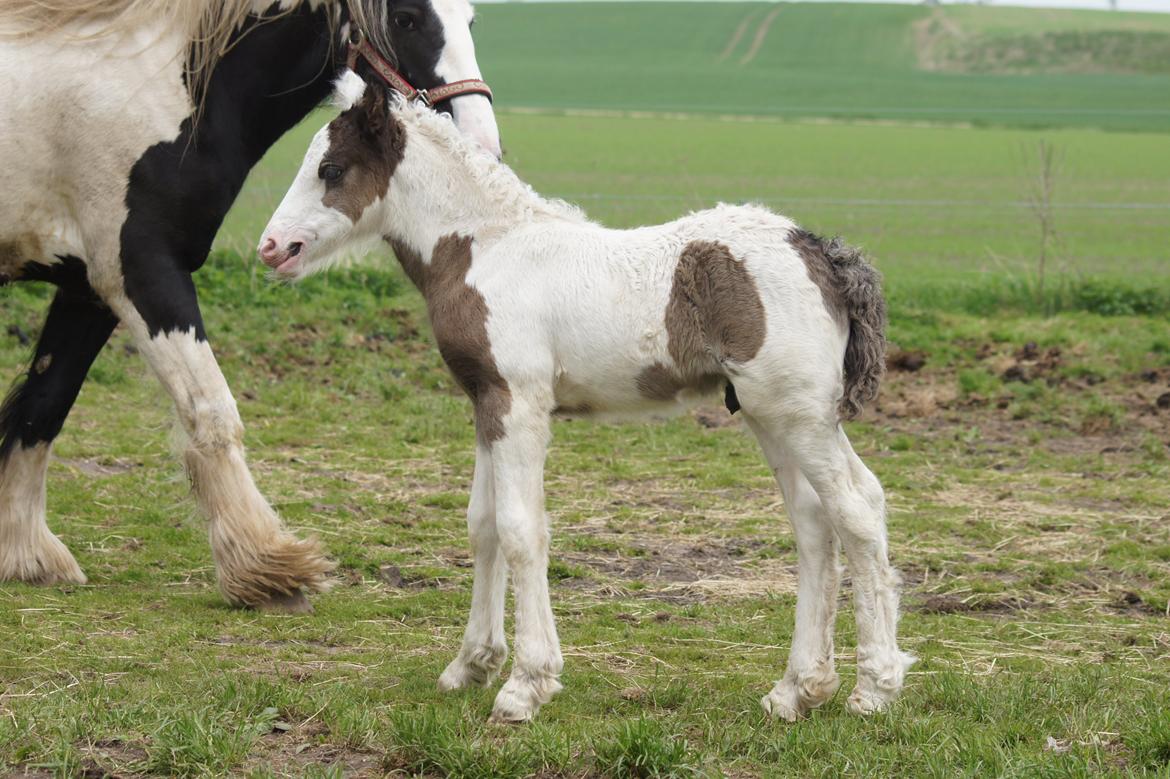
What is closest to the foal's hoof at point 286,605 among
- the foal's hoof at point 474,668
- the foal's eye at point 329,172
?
the foal's hoof at point 474,668

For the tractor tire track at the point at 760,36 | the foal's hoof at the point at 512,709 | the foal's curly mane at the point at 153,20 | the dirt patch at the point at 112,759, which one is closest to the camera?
the dirt patch at the point at 112,759

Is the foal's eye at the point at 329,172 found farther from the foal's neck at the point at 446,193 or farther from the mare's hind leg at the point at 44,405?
the mare's hind leg at the point at 44,405

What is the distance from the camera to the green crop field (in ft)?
12.8

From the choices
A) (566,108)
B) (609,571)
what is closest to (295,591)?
(609,571)

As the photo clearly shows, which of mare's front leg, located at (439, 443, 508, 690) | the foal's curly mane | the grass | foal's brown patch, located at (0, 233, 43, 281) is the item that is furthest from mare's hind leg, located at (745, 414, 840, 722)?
the grass

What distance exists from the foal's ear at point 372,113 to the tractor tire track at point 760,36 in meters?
69.0

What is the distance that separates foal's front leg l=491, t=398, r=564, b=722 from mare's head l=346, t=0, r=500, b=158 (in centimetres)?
163

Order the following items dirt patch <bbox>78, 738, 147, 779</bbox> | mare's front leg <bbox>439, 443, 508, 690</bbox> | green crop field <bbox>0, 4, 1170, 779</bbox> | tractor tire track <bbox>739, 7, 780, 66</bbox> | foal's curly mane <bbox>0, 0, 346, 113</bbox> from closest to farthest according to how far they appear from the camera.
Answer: dirt patch <bbox>78, 738, 147, 779</bbox>, green crop field <bbox>0, 4, 1170, 779</bbox>, mare's front leg <bbox>439, 443, 508, 690</bbox>, foal's curly mane <bbox>0, 0, 346, 113</bbox>, tractor tire track <bbox>739, 7, 780, 66</bbox>

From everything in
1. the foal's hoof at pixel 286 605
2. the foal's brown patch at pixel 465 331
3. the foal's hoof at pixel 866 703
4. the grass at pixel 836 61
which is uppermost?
the grass at pixel 836 61

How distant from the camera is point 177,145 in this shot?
17.9ft

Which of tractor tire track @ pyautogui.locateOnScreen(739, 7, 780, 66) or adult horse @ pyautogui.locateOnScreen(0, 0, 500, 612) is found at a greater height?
tractor tire track @ pyautogui.locateOnScreen(739, 7, 780, 66)

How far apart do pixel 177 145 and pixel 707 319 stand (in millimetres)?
2451

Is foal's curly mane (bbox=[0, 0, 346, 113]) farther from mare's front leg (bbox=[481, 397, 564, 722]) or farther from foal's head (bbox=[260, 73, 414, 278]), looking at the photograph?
mare's front leg (bbox=[481, 397, 564, 722])

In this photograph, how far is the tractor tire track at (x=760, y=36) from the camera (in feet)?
239
